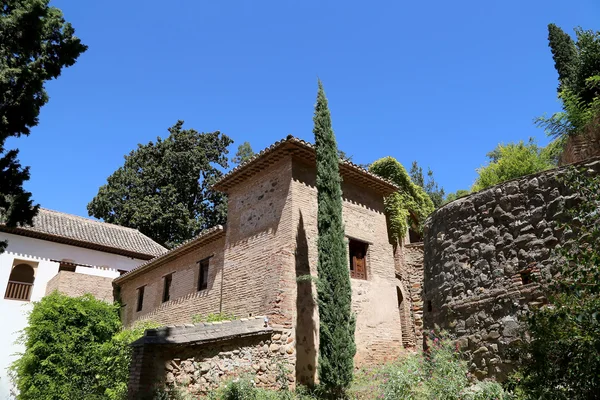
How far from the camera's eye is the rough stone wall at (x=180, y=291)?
12883mm

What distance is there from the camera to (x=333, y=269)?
9766 millimetres

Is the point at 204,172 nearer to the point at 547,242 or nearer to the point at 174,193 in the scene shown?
the point at 174,193

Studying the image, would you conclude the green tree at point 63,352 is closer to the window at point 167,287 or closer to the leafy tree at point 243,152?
the window at point 167,287

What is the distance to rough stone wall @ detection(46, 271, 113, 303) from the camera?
18.1m

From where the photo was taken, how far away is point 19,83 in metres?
7.70

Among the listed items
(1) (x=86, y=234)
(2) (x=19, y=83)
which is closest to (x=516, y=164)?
(2) (x=19, y=83)

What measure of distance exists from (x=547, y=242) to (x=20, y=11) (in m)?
9.78

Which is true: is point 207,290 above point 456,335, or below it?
above

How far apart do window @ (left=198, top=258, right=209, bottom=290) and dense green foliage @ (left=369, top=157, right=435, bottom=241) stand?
21.3 ft

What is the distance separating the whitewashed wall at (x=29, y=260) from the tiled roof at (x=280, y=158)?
1163 centimetres

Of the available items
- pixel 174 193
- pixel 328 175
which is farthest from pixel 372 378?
pixel 174 193

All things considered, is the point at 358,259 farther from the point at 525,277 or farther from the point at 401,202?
the point at 525,277

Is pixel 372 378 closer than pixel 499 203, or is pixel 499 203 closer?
pixel 499 203

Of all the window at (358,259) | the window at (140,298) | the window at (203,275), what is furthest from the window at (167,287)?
the window at (358,259)
